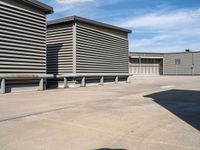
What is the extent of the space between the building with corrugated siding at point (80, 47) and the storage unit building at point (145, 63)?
2493cm

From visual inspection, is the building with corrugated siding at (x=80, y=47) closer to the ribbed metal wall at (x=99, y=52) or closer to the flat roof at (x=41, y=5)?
the ribbed metal wall at (x=99, y=52)

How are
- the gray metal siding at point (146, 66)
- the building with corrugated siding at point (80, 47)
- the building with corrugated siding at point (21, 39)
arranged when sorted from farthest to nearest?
1. the gray metal siding at point (146, 66)
2. the building with corrugated siding at point (80, 47)
3. the building with corrugated siding at point (21, 39)

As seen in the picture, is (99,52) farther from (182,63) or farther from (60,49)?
(182,63)

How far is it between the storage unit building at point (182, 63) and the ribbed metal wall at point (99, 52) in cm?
2730

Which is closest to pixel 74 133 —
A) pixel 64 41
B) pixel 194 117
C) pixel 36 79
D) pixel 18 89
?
pixel 194 117

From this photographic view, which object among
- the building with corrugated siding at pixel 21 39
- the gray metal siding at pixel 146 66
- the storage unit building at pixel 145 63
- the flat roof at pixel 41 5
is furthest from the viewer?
the gray metal siding at pixel 146 66

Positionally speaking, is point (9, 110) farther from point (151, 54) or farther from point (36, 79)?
point (151, 54)

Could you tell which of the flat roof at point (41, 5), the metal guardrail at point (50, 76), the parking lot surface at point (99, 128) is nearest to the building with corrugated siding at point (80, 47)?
the metal guardrail at point (50, 76)

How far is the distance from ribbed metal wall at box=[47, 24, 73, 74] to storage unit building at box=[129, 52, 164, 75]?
27.9 m

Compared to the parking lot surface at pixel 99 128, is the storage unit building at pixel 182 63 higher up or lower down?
higher up

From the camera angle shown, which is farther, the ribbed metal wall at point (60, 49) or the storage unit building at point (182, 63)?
the storage unit building at point (182, 63)

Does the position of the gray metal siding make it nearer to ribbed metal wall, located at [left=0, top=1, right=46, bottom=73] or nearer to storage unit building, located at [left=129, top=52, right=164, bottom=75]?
storage unit building, located at [left=129, top=52, right=164, bottom=75]

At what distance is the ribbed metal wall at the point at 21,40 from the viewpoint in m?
12.2

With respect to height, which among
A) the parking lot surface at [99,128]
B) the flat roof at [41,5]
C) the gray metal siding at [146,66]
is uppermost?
the flat roof at [41,5]
